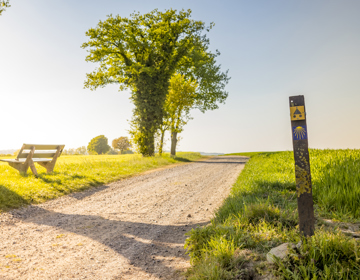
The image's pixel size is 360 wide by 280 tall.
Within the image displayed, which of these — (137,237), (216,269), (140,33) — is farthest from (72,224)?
(140,33)

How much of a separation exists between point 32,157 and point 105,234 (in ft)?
25.8

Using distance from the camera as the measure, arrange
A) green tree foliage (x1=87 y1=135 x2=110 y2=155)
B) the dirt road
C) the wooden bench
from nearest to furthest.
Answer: the dirt road
the wooden bench
green tree foliage (x1=87 y1=135 x2=110 y2=155)

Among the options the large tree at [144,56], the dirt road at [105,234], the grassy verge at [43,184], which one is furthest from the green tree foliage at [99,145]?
the dirt road at [105,234]

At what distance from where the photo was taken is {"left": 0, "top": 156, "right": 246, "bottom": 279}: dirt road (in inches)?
157

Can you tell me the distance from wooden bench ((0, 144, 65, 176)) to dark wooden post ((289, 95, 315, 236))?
35.5ft

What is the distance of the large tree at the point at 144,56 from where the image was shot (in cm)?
2412

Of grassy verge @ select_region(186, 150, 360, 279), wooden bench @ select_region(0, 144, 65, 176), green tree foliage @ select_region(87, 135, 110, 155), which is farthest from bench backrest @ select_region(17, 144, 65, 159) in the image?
green tree foliage @ select_region(87, 135, 110, 155)

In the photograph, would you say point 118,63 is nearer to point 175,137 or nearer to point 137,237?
point 175,137

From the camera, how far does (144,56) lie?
25266 mm

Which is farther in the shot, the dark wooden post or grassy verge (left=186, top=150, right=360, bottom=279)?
the dark wooden post

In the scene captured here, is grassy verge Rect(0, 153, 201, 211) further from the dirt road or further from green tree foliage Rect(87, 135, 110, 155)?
green tree foliage Rect(87, 135, 110, 155)

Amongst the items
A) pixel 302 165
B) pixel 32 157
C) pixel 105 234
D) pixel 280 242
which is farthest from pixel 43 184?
pixel 302 165

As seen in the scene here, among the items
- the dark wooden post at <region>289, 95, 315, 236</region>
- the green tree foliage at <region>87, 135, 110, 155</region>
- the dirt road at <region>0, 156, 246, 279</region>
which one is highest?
the green tree foliage at <region>87, 135, 110, 155</region>

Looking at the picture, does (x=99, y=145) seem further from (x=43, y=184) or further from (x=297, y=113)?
(x=297, y=113)
